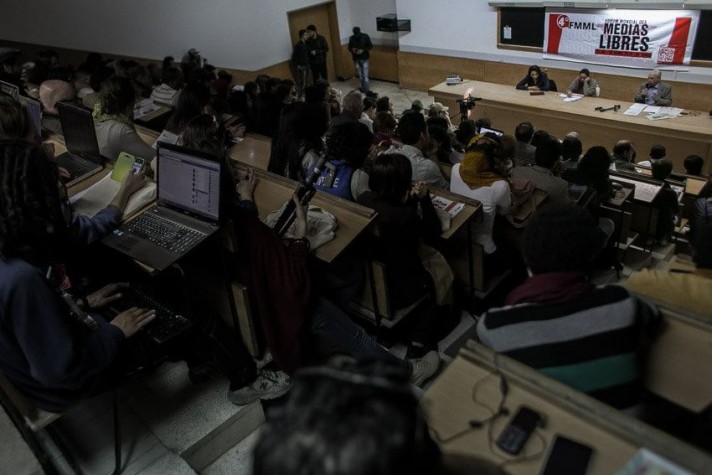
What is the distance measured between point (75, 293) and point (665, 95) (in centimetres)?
707

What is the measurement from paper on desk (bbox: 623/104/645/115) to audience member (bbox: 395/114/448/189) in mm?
4069

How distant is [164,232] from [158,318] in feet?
1.23

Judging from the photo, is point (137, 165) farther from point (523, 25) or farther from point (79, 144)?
point (523, 25)

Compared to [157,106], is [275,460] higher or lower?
higher

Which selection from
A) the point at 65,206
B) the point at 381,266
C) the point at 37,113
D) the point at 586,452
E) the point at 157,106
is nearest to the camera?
the point at 586,452

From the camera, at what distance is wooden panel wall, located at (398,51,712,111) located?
702 centimetres

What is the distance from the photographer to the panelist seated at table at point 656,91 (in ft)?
21.9

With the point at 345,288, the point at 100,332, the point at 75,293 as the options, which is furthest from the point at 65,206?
the point at 345,288

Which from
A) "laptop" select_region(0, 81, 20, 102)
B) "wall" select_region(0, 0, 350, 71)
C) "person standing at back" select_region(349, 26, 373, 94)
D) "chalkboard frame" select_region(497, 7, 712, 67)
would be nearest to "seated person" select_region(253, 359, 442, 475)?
"laptop" select_region(0, 81, 20, 102)

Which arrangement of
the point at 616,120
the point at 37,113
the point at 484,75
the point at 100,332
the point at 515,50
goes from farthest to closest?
1. the point at 484,75
2. the point at 515,50
3. the point at 616,120
4. the point at 37,113
5. the point at 100,332

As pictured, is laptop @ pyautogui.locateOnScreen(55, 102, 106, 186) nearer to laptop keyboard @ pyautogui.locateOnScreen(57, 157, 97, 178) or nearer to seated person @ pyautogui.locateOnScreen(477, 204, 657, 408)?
laptop keyboard @ pyautogui.locateOnScreen(57, 157, 97, 178)

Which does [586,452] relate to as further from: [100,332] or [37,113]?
[37,113]

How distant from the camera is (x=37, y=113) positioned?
11.6 feet

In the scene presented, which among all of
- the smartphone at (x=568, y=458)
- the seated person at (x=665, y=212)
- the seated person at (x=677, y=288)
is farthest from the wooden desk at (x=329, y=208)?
the seated person at (x=665, y=212)
